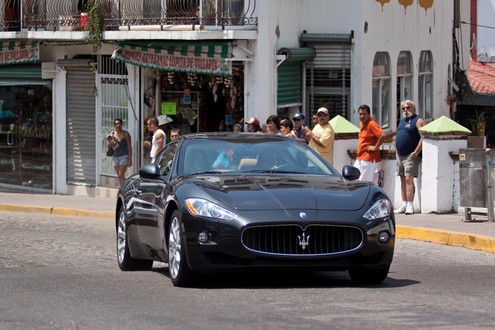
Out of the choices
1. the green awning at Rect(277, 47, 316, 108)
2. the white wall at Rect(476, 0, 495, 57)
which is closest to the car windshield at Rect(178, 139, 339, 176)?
the green awning at Rect(277, 47, 316, 108)

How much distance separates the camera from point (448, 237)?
15859 mm

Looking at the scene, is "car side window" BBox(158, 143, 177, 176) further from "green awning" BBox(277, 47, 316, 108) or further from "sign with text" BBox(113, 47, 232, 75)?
"green awning" BBox(277, 47, 316, 108)

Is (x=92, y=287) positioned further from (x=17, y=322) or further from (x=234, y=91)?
(x=234, y=91)

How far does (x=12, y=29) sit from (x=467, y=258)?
16.8m

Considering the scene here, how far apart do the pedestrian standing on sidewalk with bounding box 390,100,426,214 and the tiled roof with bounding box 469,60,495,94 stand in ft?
46.1

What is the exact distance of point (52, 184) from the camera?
2816cm

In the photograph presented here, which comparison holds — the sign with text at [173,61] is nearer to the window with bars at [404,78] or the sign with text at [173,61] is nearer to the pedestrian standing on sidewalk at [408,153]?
the pedestrian standing on sidewalk at [408,153]

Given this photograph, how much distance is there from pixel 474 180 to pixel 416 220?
1.15 m

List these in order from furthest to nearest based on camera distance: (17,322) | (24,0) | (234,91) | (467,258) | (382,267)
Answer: (24,0) → (234,91) → (467,258) → (382,267) → (17,322)

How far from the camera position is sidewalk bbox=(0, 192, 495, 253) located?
50.9 ft

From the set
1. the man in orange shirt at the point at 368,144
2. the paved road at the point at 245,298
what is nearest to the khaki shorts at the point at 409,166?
the man in orange shirt at the point at 368,144

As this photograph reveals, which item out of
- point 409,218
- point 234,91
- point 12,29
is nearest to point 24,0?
point 12,29

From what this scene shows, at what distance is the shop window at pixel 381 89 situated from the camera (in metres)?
26.6

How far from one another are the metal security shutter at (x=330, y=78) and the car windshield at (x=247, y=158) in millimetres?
13153
